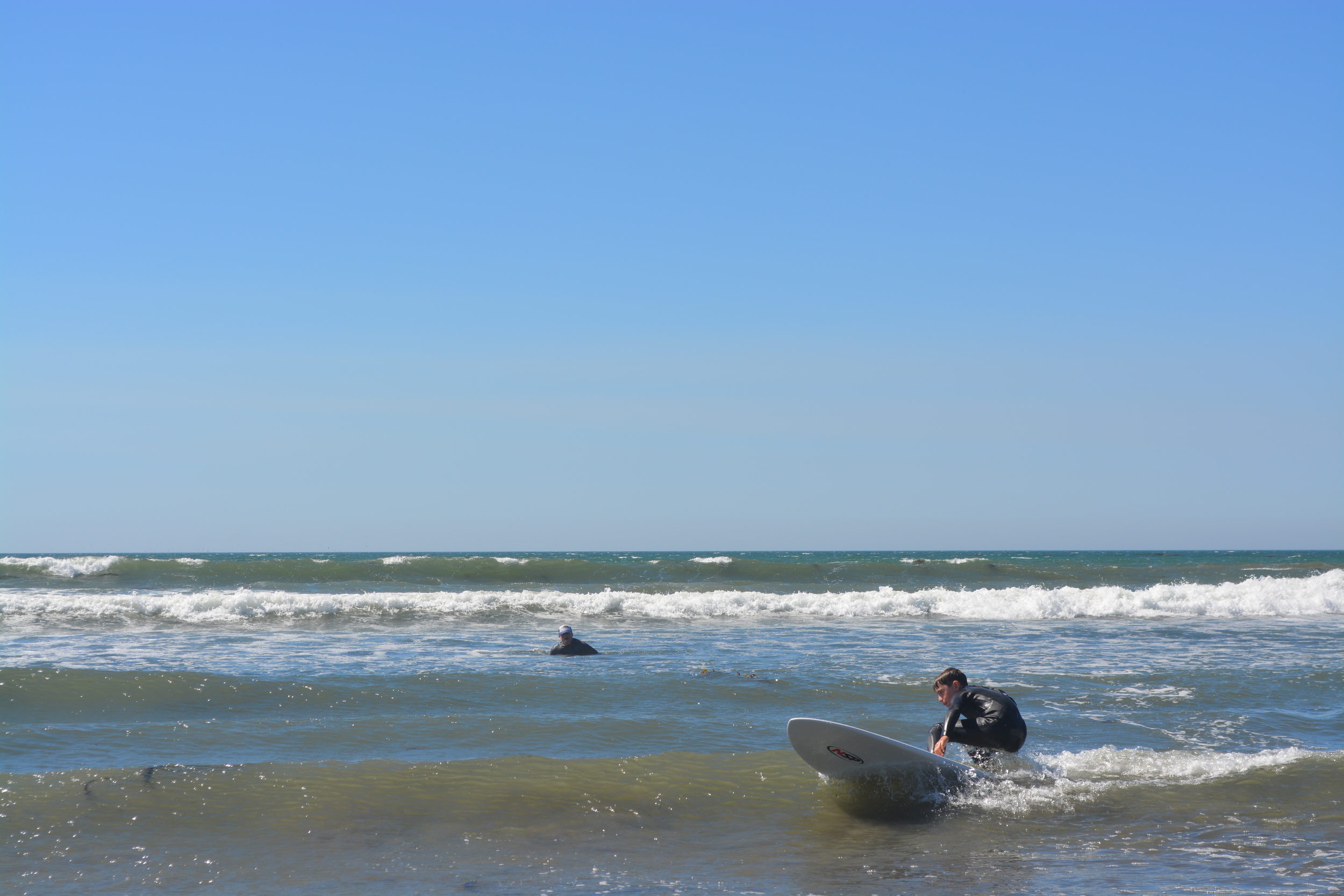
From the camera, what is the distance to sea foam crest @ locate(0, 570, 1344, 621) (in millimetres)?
23688

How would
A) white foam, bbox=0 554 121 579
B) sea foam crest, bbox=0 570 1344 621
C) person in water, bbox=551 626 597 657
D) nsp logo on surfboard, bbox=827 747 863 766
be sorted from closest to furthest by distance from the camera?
nsp logo on surfboard, bbox=827 747 863 766
person in water, bbox=551 626 597 657
sea foam crest, bbox=0 570 1344 621
white foam, bbox=0 554 121 579

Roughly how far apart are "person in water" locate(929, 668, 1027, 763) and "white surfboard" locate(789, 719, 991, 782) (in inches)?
11.5

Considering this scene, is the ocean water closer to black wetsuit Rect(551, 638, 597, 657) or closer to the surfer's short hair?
black wetsuit Rect(551, 638, 597, 657)

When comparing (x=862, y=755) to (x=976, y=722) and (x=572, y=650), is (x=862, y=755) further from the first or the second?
(x=572, y=650)

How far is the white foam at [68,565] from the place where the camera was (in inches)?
1531

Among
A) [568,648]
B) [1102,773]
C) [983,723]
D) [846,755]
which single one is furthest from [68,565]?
[1102,773]

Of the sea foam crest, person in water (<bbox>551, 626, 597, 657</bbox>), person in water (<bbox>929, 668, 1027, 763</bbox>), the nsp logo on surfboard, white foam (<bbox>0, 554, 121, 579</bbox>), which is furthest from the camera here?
white foam (<bbox>0, 554, 121, 579</bbox>)

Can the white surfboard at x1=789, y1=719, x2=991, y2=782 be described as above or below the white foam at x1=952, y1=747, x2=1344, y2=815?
above

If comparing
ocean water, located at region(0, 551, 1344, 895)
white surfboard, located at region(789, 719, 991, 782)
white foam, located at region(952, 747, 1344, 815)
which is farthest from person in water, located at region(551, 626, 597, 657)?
white foam, located at region(952, 747, 1344, 815)

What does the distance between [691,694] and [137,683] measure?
7.30 m

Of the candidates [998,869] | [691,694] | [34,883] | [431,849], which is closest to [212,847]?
[34,883]

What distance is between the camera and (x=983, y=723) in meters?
8.77

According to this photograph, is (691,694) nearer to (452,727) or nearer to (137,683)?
(452,727)

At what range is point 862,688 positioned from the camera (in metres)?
13.4
